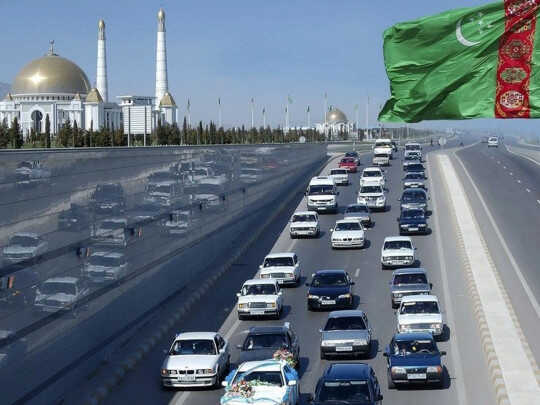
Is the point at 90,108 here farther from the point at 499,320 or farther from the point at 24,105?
the point at 499,320

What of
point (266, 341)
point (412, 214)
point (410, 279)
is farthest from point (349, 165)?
point (266, 341)

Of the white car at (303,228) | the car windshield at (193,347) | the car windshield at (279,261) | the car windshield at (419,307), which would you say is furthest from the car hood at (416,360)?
the white car at (303,228)

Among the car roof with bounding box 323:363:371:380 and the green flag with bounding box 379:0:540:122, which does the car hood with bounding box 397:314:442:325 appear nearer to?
the car roof with bounding box 323:363:371:380

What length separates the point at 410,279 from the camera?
3441 cm

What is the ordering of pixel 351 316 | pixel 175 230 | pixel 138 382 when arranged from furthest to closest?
pixel 175 230
pixel 351 316
pixel 138 382

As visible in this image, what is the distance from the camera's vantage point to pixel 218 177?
159ft

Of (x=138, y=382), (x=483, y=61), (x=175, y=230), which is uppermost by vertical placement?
(x=483, y=61)

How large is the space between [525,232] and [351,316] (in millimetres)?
25500

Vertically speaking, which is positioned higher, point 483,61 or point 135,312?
point 483,61

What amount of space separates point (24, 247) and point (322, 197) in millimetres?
39054

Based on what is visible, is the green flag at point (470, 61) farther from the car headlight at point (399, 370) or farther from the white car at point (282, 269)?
the white car at point (282, 269)

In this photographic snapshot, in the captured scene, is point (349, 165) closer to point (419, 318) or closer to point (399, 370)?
point (419, 318)

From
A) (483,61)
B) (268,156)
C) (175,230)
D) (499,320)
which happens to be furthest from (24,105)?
(483,61)

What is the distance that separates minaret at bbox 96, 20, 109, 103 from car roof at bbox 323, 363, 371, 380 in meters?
142
